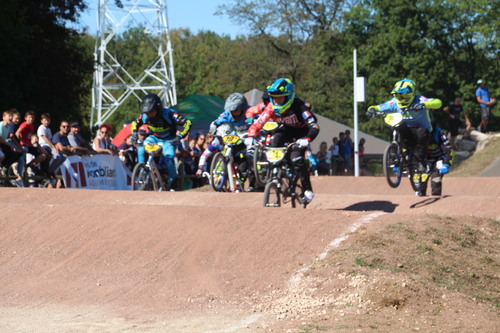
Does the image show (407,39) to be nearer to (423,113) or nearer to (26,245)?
(423,113)

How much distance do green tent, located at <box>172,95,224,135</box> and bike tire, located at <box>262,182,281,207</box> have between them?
1535cm

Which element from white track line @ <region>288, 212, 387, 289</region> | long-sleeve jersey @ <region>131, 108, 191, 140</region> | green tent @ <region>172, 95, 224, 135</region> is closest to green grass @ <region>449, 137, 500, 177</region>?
green tent @ <region>172, 95, 224, 135</region>

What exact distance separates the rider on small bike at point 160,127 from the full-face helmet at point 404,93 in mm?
3731

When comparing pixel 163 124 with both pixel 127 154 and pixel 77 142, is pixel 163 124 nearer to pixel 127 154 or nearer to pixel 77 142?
pixel 77 142

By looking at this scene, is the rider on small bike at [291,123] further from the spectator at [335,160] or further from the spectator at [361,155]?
the spectator at [361,155]

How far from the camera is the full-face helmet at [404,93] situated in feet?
46.5

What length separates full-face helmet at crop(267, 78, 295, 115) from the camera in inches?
488

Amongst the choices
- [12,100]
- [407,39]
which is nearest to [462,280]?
[12,100]

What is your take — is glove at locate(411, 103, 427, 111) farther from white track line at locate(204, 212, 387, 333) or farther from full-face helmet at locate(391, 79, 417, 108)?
white track line at locate(204, 212, 387, 333)

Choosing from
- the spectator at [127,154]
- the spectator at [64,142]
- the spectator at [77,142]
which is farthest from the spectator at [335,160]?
the spectator at [64,142]

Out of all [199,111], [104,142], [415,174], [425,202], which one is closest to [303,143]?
[425,202]

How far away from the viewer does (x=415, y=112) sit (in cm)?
1448

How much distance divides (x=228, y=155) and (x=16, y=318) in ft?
26.8

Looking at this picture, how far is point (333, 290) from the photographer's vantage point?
8.09 metres
